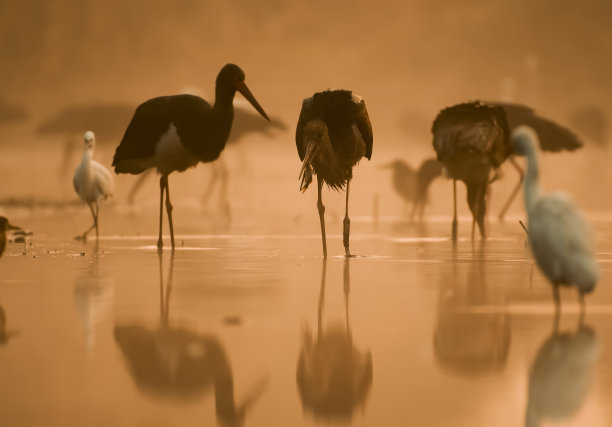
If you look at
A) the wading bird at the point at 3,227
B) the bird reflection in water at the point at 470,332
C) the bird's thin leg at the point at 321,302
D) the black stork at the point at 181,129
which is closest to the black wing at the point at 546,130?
the black stork at the point at 181,129

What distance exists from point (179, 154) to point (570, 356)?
7.18 m

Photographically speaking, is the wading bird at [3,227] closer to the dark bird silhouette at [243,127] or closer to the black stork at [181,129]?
the black stork at [181,129]

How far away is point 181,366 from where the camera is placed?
4602 mm

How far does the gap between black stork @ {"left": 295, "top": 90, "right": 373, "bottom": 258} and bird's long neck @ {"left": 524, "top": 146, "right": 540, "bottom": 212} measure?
3858mm

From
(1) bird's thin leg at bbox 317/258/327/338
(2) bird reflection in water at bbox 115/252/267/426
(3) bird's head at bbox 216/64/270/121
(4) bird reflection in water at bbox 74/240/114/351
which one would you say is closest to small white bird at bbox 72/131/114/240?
(3) bird's head at bbox 216/64/270/121

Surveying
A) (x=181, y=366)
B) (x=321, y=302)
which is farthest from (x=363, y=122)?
(x=181, y=366)

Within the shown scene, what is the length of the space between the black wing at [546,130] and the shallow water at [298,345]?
8198 mm

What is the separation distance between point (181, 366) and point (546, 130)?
44.8 ft

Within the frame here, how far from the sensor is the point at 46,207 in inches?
915

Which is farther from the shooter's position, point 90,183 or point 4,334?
point 90,183

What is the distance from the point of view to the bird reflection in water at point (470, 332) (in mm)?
4711

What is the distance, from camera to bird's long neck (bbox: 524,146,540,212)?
633 centimetres

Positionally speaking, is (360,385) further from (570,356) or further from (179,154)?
(179,154)

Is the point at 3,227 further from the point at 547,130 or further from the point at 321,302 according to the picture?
the point at 547,130
